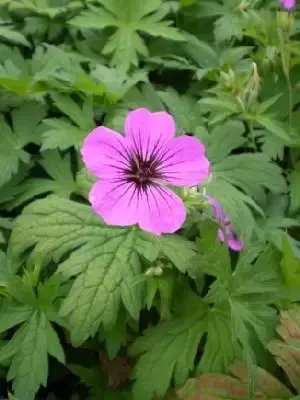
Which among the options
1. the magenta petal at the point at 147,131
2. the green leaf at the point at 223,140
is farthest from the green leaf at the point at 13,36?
the magenta petal at the point at 147,131

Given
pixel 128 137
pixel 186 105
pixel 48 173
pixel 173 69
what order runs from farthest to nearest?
pixel 173 69 < pixel 186 105 < pixel 48 173 < pixel 128 137

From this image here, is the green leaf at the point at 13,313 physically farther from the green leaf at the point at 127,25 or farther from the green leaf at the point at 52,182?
the green leaf at the point at 127,25

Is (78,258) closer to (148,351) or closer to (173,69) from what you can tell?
(148,351)

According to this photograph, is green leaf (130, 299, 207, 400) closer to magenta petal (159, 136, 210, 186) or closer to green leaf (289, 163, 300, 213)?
magenta petal (159, 136, 210, 186)

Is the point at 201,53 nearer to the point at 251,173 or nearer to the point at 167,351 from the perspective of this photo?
the point at 251,173

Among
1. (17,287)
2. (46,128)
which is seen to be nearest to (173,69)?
(46,128)

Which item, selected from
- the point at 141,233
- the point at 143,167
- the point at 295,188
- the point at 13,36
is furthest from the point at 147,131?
the point at 13,36
